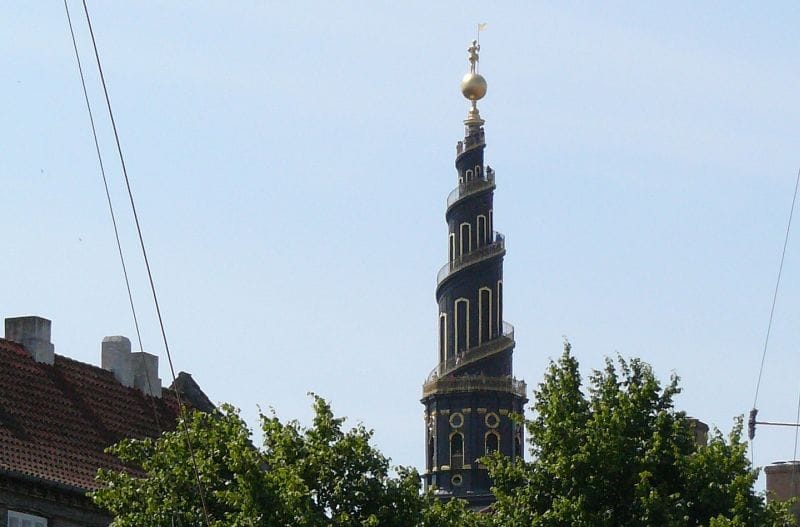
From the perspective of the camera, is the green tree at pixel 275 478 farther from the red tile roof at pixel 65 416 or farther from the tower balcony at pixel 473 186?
the tower balcony at pixel 473 186

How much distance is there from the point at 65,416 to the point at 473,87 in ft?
341

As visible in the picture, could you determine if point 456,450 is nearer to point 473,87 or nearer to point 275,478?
point 473,87

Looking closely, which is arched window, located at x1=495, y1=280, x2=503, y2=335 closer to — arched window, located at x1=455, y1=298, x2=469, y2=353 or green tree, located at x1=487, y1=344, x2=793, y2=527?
arched window, located at x1=455, y1=298, x2=469, y2=353

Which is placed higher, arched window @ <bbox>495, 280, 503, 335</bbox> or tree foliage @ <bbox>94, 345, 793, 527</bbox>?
arched window @ <bbox>495, 280, 503, 335</bbox>

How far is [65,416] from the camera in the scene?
68.6 metres

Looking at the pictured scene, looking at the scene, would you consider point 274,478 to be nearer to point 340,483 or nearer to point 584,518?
point 340,483

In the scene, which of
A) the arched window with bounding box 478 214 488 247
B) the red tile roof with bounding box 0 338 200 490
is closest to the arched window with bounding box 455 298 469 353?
the arched window with bounding box 478 214 488 247

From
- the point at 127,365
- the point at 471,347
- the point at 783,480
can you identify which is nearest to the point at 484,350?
the point at 471,347

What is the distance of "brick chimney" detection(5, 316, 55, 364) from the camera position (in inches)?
2788

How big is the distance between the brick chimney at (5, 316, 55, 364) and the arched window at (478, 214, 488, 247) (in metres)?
93.4

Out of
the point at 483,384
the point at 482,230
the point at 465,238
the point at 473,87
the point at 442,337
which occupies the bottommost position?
the point at 483,384

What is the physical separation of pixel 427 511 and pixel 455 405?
10348 cm

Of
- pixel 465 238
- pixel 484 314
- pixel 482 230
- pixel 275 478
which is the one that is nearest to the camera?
pixel 275 478

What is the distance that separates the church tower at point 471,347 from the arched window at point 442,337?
0.06 metres
